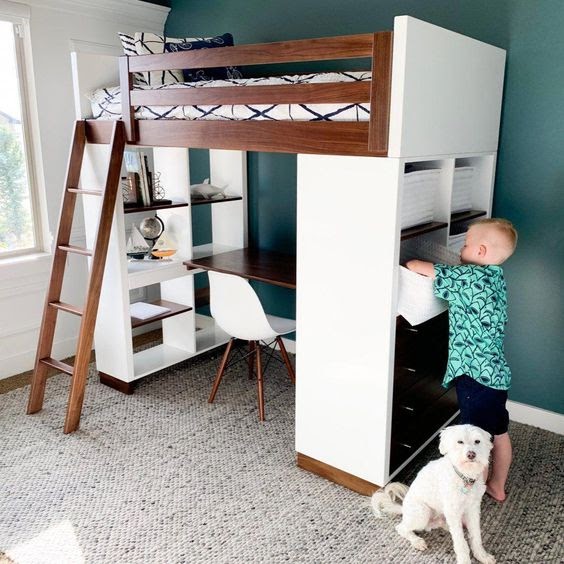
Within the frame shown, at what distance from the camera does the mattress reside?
6.91 feet

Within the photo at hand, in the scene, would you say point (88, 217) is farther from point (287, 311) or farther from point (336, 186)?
point (336, 186)

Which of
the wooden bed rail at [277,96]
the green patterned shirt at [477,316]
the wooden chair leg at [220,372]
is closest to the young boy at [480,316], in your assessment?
the green patterned shirt at [477,316]

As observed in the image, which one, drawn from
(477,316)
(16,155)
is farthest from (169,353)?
(477,316)

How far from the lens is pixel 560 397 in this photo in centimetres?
288

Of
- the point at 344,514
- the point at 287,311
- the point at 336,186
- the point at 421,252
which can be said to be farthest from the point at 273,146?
the point at 287,311

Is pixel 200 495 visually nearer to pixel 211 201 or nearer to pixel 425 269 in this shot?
pixel 425 269

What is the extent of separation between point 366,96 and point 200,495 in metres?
1.68

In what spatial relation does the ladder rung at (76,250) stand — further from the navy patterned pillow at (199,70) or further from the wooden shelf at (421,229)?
the wooden shelf at (421,229)

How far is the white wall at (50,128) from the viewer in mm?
3438

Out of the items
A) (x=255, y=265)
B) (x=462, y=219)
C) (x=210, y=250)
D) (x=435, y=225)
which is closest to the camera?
(x=435, y=225)

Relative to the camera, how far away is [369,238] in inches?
85.5

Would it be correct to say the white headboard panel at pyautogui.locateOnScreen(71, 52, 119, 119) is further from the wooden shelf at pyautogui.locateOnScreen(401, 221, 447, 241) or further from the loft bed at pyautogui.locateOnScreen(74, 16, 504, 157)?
→ the wooden shelf at pyautogui.locateOnScreen(401, 221, 447, 241)

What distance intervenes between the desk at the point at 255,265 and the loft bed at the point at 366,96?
0.77 m

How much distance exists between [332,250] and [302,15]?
5.82 ft
